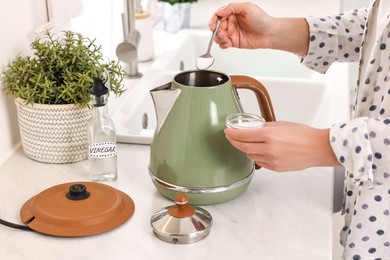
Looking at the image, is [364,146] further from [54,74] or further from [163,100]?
[54,74]

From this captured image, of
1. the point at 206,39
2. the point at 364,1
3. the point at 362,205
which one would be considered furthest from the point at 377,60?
the point at 364,1

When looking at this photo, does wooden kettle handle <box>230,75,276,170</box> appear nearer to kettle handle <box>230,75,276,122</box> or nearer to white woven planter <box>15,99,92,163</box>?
kettle handle <box>230,75,276,122</box>

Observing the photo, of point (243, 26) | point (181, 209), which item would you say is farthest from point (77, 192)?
point (243, 26)

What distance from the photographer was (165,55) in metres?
1.98

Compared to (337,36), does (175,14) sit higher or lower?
lower

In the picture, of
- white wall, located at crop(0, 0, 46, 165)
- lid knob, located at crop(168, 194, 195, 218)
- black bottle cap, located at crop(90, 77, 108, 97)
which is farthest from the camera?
white wall, located at crop(0, 0, 46, 165)

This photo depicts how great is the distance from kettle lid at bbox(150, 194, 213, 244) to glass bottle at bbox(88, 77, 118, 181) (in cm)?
19

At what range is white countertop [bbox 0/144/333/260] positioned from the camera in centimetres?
100

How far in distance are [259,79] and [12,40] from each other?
0.73 meters

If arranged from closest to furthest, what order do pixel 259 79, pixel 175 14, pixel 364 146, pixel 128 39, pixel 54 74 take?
pixel 364 146, pixel 54 74, pixel 128 39, pixel 259 79, pixel 175 14

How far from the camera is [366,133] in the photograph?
94 centimetres

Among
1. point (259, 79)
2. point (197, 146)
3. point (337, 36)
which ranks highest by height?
point (337, 36)

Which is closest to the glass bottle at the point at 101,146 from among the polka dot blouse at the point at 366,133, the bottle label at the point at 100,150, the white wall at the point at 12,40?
the bottle label at the point at 100,150

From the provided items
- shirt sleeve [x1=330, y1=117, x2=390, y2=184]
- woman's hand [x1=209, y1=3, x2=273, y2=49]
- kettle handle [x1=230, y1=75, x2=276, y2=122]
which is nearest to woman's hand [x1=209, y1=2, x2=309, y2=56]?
woman's hand [x1=209, y1=3, x2=273, y2=49]
